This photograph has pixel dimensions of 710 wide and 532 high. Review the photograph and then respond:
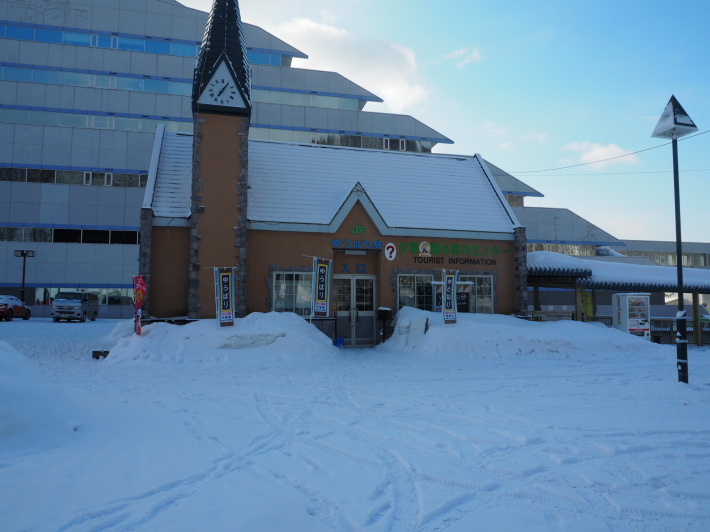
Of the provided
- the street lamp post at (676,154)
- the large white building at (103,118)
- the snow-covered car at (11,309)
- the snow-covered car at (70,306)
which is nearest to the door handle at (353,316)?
the street lamp post at (676,154)

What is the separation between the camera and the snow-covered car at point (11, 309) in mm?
30000

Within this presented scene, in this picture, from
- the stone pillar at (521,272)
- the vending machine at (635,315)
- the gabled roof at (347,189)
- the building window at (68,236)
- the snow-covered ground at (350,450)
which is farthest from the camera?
the building window at (68,236)

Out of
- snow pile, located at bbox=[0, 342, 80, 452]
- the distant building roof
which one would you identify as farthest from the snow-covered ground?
the distant building roof

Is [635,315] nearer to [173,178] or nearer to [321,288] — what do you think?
[321,288]

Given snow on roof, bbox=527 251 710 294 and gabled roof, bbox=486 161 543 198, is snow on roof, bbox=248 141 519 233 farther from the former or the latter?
gabled roof, bbox=486 161 543 198

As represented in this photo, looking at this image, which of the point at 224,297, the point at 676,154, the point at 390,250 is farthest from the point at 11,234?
the point at 676,154

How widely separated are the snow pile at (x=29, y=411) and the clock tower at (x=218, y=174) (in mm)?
10179

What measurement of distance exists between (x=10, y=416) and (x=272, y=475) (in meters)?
2.89

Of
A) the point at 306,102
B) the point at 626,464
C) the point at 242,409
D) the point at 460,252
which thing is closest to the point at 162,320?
the point at 242,409

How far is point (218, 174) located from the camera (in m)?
17.1

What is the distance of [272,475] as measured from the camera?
15.9ft

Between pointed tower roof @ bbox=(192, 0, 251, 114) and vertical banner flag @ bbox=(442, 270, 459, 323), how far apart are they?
9.09m

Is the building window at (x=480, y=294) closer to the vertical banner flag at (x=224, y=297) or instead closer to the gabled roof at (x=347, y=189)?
the gabled roof at (x=347, y=189)

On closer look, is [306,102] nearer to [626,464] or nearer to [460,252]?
[460,252]
